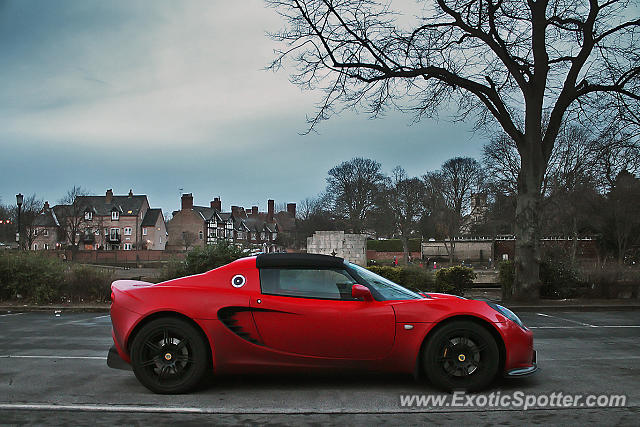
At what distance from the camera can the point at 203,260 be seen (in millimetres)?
16219

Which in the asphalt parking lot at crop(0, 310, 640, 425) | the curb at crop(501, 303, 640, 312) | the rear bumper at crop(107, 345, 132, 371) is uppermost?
the rear bumper at crop(107, 345, 132, 371)

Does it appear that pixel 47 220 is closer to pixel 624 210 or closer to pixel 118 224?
pixel 118 224

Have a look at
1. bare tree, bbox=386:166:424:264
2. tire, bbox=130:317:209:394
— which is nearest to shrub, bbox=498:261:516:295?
tire, bbox=130:317:209:394

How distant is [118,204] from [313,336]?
335 feet

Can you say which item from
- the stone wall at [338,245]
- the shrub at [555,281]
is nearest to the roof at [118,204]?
the stone wall at [338,245]

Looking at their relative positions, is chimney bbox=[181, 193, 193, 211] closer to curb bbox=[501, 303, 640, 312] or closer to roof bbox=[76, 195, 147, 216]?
roof bbox=[76, 195, 147, 216]

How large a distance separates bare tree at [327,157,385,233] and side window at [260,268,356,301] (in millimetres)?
62427

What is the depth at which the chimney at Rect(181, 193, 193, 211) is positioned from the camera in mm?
102062

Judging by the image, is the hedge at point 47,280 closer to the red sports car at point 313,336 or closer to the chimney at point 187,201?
the red sports car at point 313,336

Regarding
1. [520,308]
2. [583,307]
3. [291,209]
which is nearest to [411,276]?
[520,308]

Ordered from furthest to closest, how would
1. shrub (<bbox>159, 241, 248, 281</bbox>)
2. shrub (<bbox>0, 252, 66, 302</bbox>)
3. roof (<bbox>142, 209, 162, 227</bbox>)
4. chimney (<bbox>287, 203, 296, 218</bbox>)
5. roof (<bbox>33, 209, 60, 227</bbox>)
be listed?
chimney (<bbox>287, 203, 296, 218</bbox>) → roof (<bbox>142, 209, 162, 227</bbox>) → roof (<bbox>33, 209, 60, 227</bbox>) → shrub (<bbox>159, 241, 248, 281</bbox>) → shrub (<bbox>0, 252, 66, 302</bbox>)

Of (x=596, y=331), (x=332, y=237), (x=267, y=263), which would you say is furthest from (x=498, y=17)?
(x=332, y=237)

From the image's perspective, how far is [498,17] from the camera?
17.0 metres

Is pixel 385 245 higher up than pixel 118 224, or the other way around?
pixel 118 224
